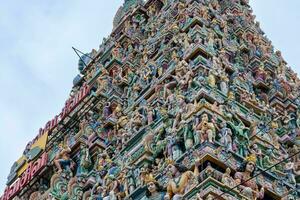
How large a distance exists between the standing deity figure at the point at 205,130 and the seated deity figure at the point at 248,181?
2.43 ft

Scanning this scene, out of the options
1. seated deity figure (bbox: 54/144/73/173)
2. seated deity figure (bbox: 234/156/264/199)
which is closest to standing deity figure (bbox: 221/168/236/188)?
seated deity figure (bbox: 234/156/264/199)

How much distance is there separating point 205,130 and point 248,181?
4.10 ft

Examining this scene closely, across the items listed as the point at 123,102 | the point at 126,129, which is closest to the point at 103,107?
the point at 123,102

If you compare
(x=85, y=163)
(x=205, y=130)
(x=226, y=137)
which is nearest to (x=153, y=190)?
(x=205, y=130)

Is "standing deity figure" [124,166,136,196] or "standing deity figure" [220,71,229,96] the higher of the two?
"standing deity figure" [220,71,229,96]

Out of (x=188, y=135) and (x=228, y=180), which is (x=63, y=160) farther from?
(x=228, y=180)

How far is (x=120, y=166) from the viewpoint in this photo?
16.6 m

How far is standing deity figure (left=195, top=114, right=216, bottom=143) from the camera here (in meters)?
14.6

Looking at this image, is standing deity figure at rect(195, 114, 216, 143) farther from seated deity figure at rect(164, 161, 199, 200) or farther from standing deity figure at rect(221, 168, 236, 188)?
standing deity figure at rect(221, 168, 236, 188)

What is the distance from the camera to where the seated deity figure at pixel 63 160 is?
19.5 metres

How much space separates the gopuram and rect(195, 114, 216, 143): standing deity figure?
0.02m

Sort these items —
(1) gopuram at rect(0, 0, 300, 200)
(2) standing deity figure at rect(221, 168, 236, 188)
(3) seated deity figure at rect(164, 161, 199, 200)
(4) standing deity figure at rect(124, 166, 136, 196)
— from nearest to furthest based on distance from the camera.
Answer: (2) standing deity figure at rect(221, 168, 236, 188) < (3) seated deity figure at rect(164, 161, 199, 200) < (1) gopuram at rect(0, 0, 300, 200) < (4) standing deity figure at rect(124, 166, 136, 196)

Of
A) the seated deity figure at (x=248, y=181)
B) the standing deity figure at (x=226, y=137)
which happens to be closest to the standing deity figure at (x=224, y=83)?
the standing deity figure at (x=226, y=137)

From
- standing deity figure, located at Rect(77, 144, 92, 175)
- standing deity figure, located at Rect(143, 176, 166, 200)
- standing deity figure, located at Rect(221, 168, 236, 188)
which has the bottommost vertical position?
standing deity figure, located at Rect(221, 168, 236, 188)
